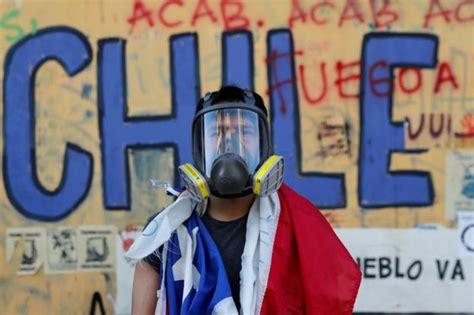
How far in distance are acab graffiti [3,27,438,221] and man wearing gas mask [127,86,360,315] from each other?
4.97ft

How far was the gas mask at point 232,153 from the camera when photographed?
2107 mm

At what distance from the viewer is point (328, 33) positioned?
373 centimetres

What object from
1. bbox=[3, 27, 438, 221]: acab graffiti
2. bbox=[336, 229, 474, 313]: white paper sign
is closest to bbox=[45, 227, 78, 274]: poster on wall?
bbox=[3, 27, 438, 221]: acab graffiti

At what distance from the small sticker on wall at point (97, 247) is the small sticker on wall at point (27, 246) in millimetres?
223

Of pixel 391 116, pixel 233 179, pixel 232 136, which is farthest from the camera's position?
pixel 391 116

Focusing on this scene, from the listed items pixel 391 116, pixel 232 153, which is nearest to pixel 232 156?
pixel 232 153

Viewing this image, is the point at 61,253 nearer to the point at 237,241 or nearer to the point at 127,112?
the point at 127,112

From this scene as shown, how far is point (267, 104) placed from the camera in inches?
148

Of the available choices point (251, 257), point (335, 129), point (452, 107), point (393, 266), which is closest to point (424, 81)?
point (452, 107)

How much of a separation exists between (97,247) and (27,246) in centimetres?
39

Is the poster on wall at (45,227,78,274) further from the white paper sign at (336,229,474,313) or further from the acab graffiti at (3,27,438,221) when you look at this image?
the white paper sign at (336,229,474,313)

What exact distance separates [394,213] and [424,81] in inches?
29.5

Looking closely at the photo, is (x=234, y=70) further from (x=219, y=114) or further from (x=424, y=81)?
(x=219, y=114)

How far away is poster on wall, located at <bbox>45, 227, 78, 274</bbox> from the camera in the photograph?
3.79 meters
